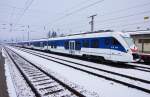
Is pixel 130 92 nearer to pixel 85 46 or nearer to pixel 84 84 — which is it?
pixel 84 84

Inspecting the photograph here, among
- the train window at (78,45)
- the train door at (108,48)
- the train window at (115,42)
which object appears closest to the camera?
the train window at (115,42)

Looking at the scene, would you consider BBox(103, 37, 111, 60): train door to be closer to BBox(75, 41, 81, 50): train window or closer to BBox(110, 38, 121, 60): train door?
BBox(110, 38, 121, 60): train door

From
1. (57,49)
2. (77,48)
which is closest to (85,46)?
(77,48)

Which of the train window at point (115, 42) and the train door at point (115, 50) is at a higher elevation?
the train window at point (115, 42)

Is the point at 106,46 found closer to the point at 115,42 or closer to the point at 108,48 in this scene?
the point at 108,48

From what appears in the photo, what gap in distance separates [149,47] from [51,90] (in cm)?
1916

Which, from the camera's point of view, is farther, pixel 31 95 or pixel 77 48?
pixel 77 48

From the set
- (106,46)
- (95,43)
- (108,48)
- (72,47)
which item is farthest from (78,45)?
(108,48)

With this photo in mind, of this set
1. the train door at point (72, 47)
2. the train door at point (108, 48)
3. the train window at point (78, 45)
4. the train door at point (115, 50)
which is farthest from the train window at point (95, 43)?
the train door at point (72, 47)

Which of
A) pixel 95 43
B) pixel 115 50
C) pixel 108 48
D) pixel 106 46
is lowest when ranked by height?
pixel 115 50

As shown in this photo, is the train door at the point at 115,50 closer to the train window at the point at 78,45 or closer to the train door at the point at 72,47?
the train window at the point at 78,45

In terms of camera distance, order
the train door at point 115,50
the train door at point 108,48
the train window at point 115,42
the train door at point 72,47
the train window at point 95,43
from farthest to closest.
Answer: the train door at point 72,47, the train window at point 95,43, the train door at point 108,48, the train window at point 115,42, the train door at point 115,50

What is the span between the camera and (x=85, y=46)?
21.5m

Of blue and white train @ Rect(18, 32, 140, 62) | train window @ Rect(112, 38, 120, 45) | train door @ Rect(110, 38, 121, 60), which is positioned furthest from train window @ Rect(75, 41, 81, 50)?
train window @ Rect(112, 38, 120, 45)
